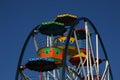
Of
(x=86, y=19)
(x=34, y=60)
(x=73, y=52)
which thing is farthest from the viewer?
(x=73, y=52)

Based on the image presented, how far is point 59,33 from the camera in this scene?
47.1 m

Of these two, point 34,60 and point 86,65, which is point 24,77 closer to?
point 34,60

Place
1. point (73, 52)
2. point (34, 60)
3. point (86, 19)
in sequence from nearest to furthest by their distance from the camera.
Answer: point (34, 60) < point (86, 19) < point (73, 52)

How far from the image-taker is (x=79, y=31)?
167 ft

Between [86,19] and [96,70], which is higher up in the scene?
[86,19]

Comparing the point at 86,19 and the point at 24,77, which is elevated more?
the point at 86,19

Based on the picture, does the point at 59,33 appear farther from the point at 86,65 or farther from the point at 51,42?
the point at 86,65

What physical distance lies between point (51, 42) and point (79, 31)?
12.9 feet

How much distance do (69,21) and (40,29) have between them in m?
4.66

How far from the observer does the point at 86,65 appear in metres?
51.1

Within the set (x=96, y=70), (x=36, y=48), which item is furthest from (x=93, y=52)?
(x=36, y=48)

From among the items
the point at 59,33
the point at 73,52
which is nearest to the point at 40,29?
the point at 59,33

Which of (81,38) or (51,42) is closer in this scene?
(51,42)

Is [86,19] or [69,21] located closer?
[86,19]
